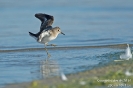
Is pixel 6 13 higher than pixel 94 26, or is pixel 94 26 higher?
pixel 6 13

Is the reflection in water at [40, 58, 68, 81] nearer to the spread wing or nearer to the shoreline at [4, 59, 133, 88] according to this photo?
the shoreline at [4, 59, 133, 88]

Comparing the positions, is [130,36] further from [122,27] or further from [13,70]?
[13,70]

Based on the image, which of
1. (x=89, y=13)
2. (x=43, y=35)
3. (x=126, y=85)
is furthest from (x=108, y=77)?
(x=89, y=13)

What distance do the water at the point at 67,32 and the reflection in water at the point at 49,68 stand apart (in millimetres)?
115

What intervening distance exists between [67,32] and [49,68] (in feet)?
19.0

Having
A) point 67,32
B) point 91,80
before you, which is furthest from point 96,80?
point 67,32

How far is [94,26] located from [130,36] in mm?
2225

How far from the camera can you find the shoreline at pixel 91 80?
7.78 m

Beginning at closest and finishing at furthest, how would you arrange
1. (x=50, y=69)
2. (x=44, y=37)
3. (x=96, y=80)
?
1. (x=96, y=80)
2. (x=50, y=69)
3. (x=44, y=37)

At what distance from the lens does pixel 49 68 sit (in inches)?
408

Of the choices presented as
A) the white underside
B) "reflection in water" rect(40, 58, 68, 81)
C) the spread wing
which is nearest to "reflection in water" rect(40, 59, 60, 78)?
"reflection in water" rect(40, 58, 68, 81)

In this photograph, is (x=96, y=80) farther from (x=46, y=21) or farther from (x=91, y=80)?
(x=46, y=21)

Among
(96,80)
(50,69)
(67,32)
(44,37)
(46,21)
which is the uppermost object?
(67,32)

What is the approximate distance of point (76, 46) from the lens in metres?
13.6
